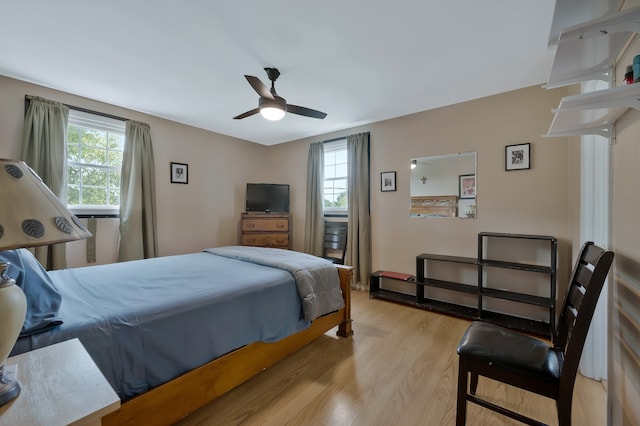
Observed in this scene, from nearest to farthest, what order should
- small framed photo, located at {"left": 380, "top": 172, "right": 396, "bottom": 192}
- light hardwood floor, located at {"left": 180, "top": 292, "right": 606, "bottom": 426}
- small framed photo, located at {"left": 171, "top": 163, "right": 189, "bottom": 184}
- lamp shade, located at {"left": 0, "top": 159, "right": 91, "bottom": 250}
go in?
lamp shade, located at {"left": 0, "top": 159, "right": 91, "bottom": 250} < light hardwood floor, located at {"left": 180, "top": 292, "right": 606, "bottom": 426} < small framed photo, located at {"left": 380, "top": 172, "right": 396, "bottom": 192} < small framed photo, located at {"left": 171, "top": 163, "right": 189, "bottom": 184}

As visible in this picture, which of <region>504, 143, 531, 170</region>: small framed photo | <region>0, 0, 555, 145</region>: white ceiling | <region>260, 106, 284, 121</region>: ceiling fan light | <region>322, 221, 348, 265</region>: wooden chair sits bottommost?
<region>322, 221, 348, 265</region>: wooden chair

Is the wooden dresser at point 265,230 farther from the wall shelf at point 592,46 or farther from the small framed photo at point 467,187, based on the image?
the wall shelf at point 592,46

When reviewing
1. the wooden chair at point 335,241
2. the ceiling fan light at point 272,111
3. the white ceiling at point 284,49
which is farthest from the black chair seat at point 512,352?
the wooden chair at point 335,241

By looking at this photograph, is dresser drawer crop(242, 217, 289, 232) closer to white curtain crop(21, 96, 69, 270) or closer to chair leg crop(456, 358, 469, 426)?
white curtain crop(21, 96, 69, 270)

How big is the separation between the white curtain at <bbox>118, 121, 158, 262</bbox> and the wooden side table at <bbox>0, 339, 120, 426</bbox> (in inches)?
115

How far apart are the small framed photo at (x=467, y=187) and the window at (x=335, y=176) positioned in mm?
1693

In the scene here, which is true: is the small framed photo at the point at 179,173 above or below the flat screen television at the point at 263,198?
above

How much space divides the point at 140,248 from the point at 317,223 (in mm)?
2514

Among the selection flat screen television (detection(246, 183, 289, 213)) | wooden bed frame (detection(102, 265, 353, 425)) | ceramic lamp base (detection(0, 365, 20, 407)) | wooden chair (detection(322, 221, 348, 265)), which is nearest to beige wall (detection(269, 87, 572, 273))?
wooden chair (detection(322, 221, 348, 265))

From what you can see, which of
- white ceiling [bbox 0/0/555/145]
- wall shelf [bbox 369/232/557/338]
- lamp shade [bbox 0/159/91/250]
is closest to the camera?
lamp shade [bbox 0/159/91/250]

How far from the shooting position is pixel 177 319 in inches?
56.2

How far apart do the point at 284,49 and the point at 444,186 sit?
238 cm

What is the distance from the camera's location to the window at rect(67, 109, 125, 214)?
321 cm

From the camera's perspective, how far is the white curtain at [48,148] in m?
2.80
